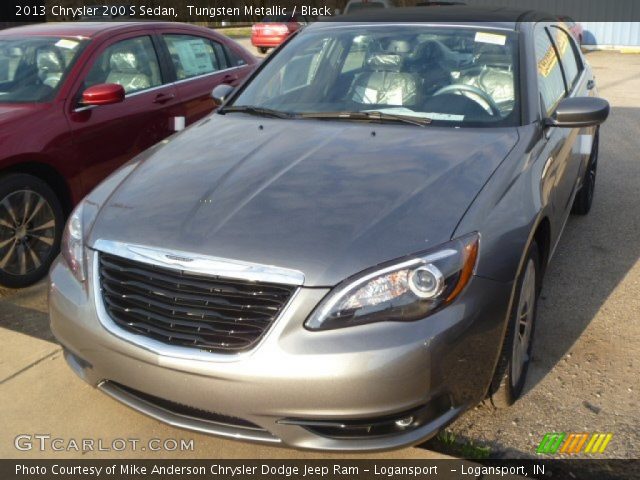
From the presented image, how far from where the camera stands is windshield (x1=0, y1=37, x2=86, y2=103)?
480cm

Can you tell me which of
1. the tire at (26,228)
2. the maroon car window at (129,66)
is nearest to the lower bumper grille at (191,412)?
the tire at (26,228)

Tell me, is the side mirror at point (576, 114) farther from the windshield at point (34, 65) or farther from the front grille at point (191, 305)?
the windshield at point (34, 65)

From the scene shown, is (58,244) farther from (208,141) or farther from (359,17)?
(359,17)

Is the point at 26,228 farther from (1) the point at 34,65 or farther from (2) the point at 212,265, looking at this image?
(2) the point at 212,265

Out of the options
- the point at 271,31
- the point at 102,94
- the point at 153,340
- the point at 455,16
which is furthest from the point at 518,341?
the point at 271,31

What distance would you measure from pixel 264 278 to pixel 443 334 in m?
0.62

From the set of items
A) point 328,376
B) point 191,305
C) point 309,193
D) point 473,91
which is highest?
point 473,91

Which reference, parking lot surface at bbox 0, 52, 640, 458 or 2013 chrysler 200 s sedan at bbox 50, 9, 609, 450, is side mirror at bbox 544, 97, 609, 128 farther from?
parking lot surface at bbox 0, 52, 640, 458

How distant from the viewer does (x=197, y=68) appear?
6.02 meters

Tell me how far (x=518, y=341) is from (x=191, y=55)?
4128 mm

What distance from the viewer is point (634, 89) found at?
44.2 feet

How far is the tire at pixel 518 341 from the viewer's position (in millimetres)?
2758

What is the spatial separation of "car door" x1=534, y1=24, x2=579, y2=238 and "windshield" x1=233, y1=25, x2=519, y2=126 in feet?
0.71

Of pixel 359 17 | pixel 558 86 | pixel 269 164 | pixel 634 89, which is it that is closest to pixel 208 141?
pixel 269 164
